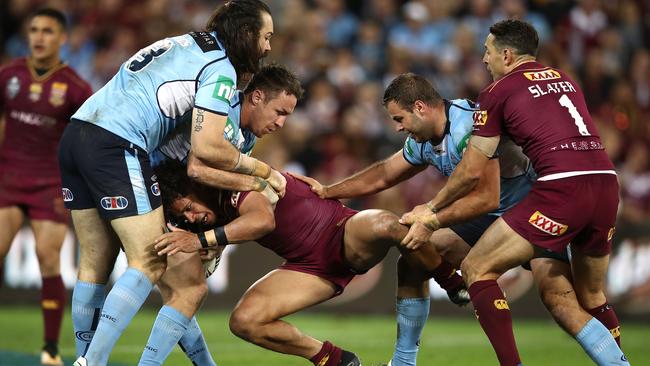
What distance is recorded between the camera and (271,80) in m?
7.01

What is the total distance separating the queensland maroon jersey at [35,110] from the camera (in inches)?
356

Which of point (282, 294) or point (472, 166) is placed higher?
point (472, 166)

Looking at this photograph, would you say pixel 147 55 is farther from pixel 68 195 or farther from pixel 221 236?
pixel 221 236

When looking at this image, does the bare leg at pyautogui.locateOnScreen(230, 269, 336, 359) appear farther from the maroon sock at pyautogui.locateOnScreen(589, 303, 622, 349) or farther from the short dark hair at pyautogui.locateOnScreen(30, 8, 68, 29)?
the short dark hair at pyautogui.locateOnScreen(30, 8, 68, 29)

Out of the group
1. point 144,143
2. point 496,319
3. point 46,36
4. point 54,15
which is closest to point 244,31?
Result: point 144,143

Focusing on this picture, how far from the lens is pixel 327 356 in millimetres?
6973

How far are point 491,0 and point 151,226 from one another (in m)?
10.6

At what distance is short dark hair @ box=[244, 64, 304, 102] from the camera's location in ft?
22.9

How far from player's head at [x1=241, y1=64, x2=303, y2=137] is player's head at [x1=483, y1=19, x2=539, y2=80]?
1396 mm

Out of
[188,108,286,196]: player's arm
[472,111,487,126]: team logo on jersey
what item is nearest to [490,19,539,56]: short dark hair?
[472,111,487,126]: team logo on jersey

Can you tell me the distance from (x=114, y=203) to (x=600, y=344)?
3.35m

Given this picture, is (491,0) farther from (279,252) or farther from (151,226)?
(151,226)

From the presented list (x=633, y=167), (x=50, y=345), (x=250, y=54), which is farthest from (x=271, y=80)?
(x=633, y=167)

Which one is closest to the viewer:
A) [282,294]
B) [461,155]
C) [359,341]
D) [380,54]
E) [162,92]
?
[162,92]
